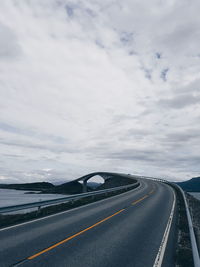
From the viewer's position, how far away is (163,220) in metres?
14.2

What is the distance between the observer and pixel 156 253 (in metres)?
8.08

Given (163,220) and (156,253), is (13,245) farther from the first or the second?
(163,220)

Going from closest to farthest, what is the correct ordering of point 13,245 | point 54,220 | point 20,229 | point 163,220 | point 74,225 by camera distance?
1. point 13,245
2. point 20,229
3. point 74,225
4. point 54,220
5. point 163,220

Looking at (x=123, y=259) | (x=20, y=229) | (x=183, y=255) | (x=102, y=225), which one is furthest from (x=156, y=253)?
(x=20, y=229)

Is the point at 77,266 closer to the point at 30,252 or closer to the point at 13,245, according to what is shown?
the point at 30,252

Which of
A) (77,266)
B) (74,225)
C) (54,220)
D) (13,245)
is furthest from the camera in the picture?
(54,220)

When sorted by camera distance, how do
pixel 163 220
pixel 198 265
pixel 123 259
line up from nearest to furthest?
pixel 198 265 < pixel 123 259 < pixel 163 220

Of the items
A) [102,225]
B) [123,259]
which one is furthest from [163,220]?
[123,259]

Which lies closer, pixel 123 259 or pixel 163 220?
pixel 123 259

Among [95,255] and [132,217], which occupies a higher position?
[132,217]

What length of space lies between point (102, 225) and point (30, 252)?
17.3 feet

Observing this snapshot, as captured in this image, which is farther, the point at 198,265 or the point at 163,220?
the point at 163,220

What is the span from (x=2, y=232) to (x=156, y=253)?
6672mm

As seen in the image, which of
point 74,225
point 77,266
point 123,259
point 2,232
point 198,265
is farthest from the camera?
point 74,225
